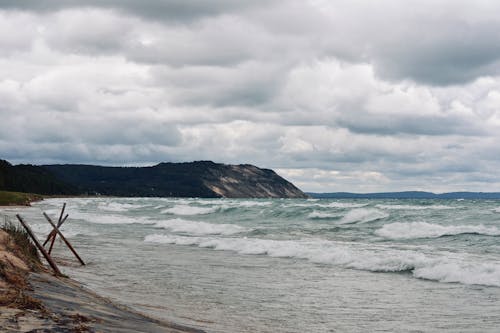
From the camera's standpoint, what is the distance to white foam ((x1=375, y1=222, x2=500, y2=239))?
34.1m

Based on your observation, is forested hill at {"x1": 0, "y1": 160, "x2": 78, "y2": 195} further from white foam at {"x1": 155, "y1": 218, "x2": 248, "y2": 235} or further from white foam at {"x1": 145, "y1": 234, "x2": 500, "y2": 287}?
white foam at {"x1": 145, "y1": 234, "x2": 500, "y2": 287}

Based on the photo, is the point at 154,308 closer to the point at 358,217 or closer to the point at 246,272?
the point at 246,272

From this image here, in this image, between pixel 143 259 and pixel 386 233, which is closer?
pixel 143 259

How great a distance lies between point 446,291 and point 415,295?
1.30 meters

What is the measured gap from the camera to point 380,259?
2242cm

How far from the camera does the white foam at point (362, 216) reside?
47438 mm

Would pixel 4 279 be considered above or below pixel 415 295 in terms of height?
above

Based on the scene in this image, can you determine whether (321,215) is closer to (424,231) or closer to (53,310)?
(424,231)

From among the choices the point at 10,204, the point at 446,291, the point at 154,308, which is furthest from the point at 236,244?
the point at 10,204

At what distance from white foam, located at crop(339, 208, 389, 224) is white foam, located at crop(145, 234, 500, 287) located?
18747mm

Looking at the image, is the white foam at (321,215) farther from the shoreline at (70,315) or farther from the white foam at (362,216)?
the shoreline at (70,315)

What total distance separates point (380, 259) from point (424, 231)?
14.3 metres

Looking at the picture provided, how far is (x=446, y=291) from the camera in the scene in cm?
1689

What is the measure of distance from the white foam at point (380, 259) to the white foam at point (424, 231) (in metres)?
7.13
